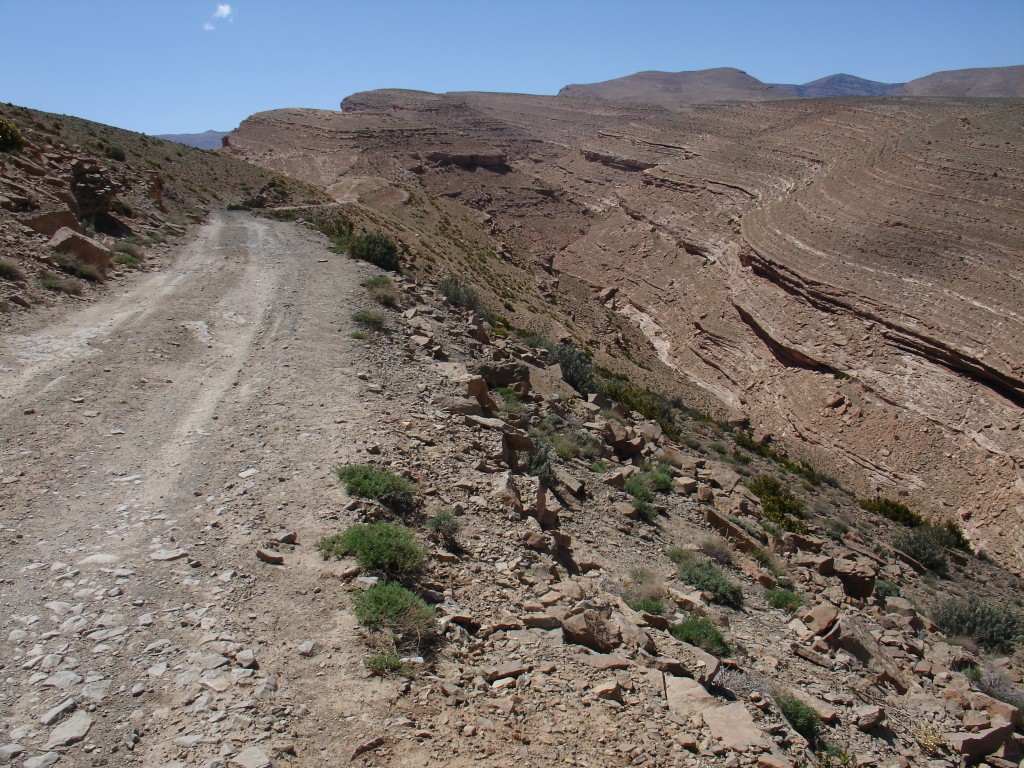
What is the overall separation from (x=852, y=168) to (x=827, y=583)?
26.6 meters

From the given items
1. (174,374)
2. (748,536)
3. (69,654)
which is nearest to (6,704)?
(69,654)

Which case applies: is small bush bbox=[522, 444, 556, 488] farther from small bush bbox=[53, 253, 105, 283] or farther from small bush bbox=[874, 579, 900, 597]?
small bush bbox=[53, 253, 105, 283]

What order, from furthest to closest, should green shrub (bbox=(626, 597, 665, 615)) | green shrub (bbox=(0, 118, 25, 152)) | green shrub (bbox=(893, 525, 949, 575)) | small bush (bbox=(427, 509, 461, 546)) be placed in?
green shrub (bbox=(0, 118, 25, 152)), green shrub (bbox=(893, 525, 949, 575)), green shrub (bbox=(626, 597, 665, 615)), small bush (bbox=(427, 509, 461, 546))

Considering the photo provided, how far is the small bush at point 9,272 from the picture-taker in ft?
37.0

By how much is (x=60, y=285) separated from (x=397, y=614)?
1015 centimetres

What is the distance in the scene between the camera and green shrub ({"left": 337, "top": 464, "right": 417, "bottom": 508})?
6.66 metres

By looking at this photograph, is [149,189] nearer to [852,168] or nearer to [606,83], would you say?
[852,168]

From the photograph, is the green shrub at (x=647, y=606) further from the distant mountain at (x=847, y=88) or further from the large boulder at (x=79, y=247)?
the distant mountain at (x=847, y=88)

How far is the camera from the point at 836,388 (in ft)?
74.7

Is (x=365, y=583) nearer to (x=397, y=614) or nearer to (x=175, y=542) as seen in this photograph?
(x=397, y=614)

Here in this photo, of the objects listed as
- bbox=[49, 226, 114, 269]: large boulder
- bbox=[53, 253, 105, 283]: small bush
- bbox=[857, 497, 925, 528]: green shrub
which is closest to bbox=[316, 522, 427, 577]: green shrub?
bbox=[53, 253, 105, 283]: small bush

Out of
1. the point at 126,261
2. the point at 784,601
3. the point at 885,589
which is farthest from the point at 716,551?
the point at 126,261

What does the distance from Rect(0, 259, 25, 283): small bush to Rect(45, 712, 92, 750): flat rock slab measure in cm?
990

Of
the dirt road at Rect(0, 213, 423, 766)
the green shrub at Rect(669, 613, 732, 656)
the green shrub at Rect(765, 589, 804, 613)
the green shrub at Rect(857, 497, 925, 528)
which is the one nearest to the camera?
the dirt road at Rect(0, 213, 423, 766)
